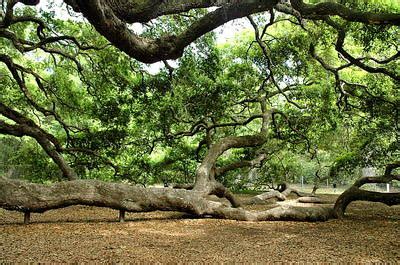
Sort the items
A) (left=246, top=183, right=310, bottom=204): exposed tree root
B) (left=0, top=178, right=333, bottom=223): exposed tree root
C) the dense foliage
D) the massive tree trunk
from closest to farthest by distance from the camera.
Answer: (left=0, top=178, right=333, bottom=223): exposed tree root
the massive tree trunk
the dense foliage
(left=246, top=183, right=310, bottom=204): exposed tree root

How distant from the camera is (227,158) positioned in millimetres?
15000

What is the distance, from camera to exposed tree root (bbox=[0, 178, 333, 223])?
19.2 ft

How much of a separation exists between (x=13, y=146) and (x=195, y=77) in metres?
15.4

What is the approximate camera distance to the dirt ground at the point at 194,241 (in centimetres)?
426

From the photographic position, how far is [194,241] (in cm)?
530

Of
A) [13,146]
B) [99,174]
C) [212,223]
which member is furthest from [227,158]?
[13,146]

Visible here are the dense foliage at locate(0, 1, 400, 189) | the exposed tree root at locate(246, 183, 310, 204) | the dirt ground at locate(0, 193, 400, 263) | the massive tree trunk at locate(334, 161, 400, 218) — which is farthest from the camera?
the exposed tree root at locate(246, 183, 310, 204)

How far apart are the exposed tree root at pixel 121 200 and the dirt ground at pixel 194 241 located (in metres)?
0.29

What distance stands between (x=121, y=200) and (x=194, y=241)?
6.39 feet

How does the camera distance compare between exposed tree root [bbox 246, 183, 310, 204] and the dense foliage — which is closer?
the dense foliage

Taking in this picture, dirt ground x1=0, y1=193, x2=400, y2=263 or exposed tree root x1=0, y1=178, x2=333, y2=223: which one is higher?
exposed tree root x1=0, y1=178, x2=333, y2=223

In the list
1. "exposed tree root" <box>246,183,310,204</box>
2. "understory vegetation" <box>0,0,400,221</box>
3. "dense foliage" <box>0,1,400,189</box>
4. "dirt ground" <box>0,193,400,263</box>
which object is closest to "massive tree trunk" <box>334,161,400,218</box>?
"understory vegetation" <box>0,0,400,221</box>

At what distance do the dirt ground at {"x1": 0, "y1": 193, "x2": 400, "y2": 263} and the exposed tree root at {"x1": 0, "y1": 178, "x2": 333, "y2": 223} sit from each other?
293 mm

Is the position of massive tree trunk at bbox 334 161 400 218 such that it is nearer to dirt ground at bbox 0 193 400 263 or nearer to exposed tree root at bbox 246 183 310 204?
dirt ground at bbox 0 193 400 263
